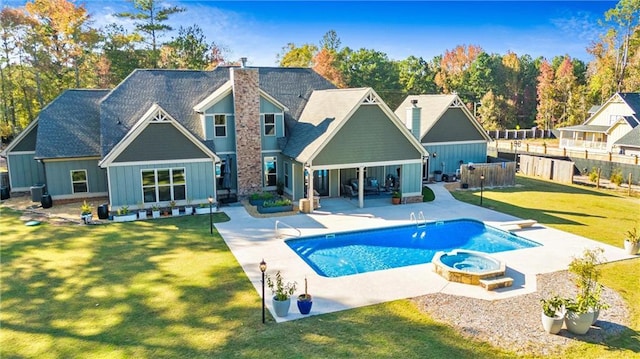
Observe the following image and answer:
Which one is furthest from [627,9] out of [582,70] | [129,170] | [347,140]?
[129,170]

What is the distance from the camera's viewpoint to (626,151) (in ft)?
113

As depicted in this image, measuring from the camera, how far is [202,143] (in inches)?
814

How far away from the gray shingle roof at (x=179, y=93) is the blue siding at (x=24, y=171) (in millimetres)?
5573

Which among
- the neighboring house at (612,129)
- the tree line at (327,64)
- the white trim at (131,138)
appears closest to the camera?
the white trim at (131,138)

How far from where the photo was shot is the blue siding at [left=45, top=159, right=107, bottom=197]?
21.6 meters

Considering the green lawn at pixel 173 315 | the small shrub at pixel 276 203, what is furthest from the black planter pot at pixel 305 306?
the small shrub at pixel 276 203

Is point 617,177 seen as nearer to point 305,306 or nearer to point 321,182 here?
point 321,182

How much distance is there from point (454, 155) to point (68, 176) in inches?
941

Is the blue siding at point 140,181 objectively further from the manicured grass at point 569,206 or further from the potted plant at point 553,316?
the potted plant at point 553,316

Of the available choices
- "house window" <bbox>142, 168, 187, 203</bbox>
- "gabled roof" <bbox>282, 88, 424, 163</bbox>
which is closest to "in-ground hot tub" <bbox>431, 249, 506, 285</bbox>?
"gabled roof" <bbox>282, 88, 424, 163</bbox>

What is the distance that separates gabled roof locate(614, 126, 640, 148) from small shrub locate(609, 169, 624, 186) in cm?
791

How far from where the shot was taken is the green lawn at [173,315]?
8.74 metres

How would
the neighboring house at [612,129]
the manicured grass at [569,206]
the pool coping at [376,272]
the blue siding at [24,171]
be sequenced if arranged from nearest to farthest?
the pool coping at [376,272] < the manicured grass at [569,206] < the blue siding at [24,171] < the neighboring house at [612,129]

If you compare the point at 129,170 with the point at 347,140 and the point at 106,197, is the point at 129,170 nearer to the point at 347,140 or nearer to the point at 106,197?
the point at 106,197
